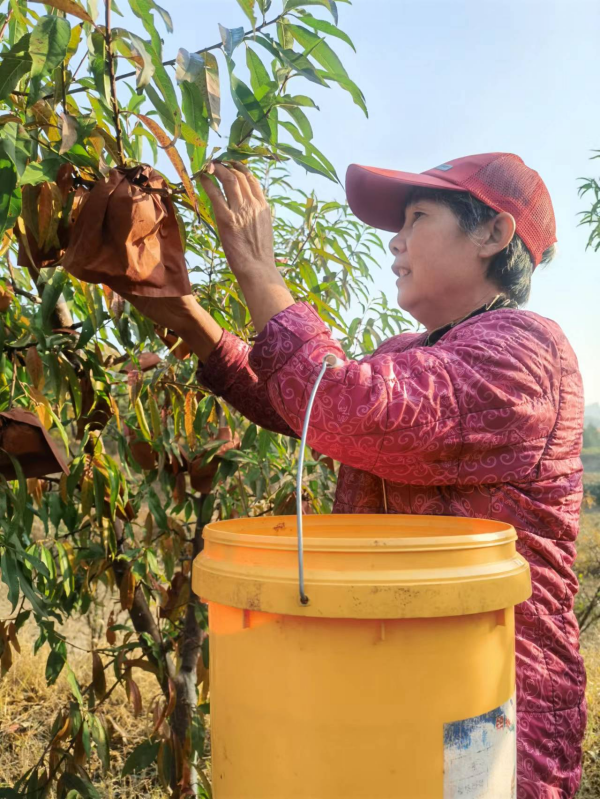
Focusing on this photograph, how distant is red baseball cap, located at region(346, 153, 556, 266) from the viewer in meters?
1.18

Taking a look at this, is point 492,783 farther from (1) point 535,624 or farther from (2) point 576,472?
(2) point 576,472

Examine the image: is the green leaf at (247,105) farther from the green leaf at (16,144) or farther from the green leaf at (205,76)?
the green leaf at (16,144)

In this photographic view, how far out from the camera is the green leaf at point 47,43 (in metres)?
0.72

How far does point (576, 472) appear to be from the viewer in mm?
1103

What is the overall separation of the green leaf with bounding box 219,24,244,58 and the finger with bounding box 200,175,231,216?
20 cm

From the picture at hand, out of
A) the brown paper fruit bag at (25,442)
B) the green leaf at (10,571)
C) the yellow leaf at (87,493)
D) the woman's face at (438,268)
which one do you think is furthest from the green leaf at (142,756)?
the woman's face at (438,268)

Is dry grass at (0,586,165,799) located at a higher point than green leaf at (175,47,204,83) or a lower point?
lower

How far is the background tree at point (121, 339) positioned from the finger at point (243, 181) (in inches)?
1.7

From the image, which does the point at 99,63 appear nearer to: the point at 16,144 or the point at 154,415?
the point at 16,144

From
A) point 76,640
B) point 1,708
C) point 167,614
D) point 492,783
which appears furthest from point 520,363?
point 76,640

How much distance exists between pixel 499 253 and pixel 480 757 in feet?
2.49

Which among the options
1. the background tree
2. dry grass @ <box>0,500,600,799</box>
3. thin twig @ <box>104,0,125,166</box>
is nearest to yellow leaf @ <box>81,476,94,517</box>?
the background tree

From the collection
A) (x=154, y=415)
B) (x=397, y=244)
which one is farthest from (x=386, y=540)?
(x=154, y=415)

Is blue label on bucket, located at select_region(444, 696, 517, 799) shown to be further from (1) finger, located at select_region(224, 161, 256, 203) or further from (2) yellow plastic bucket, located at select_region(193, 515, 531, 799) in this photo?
(1) finger, located at select_region(224, 161, 256, 203)
